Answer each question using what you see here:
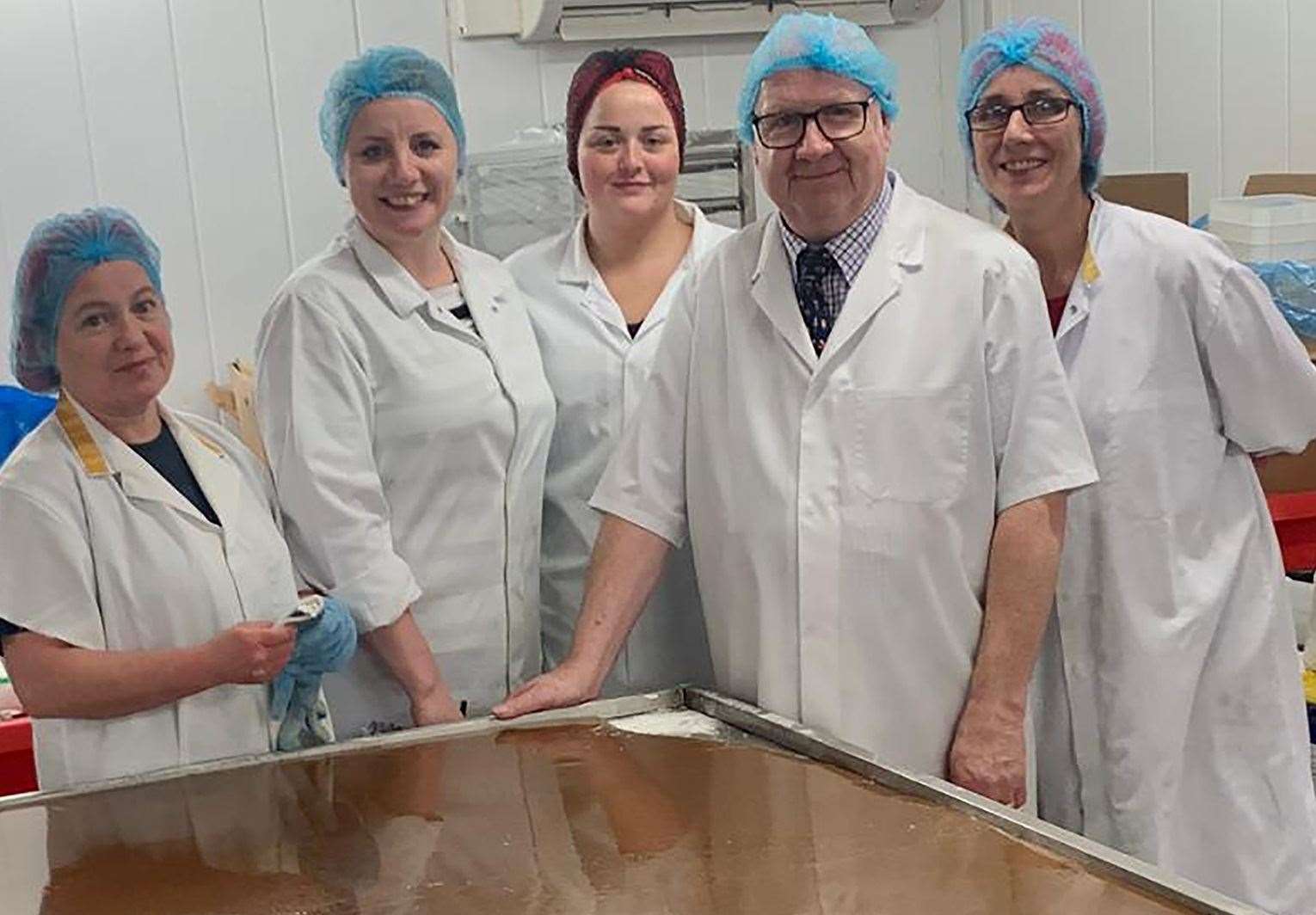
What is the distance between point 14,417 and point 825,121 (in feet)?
3.27

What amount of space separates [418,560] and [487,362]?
247mm

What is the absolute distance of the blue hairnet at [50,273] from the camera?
152cm

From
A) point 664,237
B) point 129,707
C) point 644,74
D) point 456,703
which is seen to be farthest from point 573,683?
point 644,74

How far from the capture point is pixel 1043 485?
1.57 meters

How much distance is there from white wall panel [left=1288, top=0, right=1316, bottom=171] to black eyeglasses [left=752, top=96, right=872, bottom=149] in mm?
2375

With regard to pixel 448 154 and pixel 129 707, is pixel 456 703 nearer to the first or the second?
pixel 129 707

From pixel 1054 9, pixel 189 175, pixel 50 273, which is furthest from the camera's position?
pixel 1054 9

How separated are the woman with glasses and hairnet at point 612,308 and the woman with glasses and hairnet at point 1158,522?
1.33 ft

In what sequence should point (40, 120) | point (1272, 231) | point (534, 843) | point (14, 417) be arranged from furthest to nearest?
1. point (1272, 231)
2. point (40, 120)
3. point (14, 417)
4. point (534, 843)

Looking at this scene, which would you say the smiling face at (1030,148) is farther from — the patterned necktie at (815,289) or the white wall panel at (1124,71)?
the white wall panel at (1124,71)

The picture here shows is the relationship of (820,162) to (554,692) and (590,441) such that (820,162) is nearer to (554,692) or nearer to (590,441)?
(590,441)

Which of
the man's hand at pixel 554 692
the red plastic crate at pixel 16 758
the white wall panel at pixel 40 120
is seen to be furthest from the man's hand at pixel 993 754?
the white wall panel at pixel 40 120

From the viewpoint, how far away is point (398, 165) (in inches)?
67.6

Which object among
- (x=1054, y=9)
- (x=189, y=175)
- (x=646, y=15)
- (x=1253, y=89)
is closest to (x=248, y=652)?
(x=189, y=175)
